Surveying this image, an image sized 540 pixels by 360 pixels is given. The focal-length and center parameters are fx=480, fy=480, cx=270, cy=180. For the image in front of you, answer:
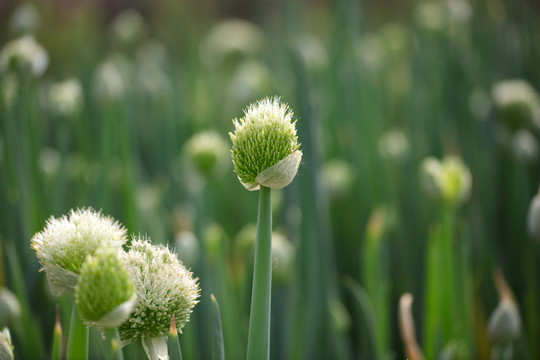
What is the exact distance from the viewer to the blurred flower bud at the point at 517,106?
1400mm

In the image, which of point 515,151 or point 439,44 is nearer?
point 515,151

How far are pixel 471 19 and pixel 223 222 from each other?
3.87 ft

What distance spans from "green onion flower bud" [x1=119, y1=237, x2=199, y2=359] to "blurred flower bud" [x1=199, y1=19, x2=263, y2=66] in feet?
6.72

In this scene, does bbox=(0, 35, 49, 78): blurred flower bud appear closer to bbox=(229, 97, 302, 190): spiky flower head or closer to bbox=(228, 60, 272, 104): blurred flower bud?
bbox=(229, 97, 302, 190): spiky flower head

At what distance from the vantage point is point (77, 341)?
0.48 metres

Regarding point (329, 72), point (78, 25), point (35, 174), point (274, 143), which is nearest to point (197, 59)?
point (78, 25)

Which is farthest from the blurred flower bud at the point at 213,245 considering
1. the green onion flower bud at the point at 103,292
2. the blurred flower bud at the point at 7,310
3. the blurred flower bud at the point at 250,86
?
the blurred flower bud at the point at 250,86

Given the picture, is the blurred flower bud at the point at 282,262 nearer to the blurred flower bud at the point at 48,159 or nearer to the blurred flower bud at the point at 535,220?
the blurred flower bud at the point at 535,220

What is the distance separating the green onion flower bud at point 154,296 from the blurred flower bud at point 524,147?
3.83 feet

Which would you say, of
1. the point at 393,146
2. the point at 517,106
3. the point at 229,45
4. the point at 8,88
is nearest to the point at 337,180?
the point at 393,146

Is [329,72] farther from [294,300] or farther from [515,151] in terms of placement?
[294,300]

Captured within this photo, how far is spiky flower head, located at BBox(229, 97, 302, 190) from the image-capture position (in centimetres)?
42

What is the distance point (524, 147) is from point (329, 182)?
0.54 meters

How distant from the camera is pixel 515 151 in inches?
53.1
